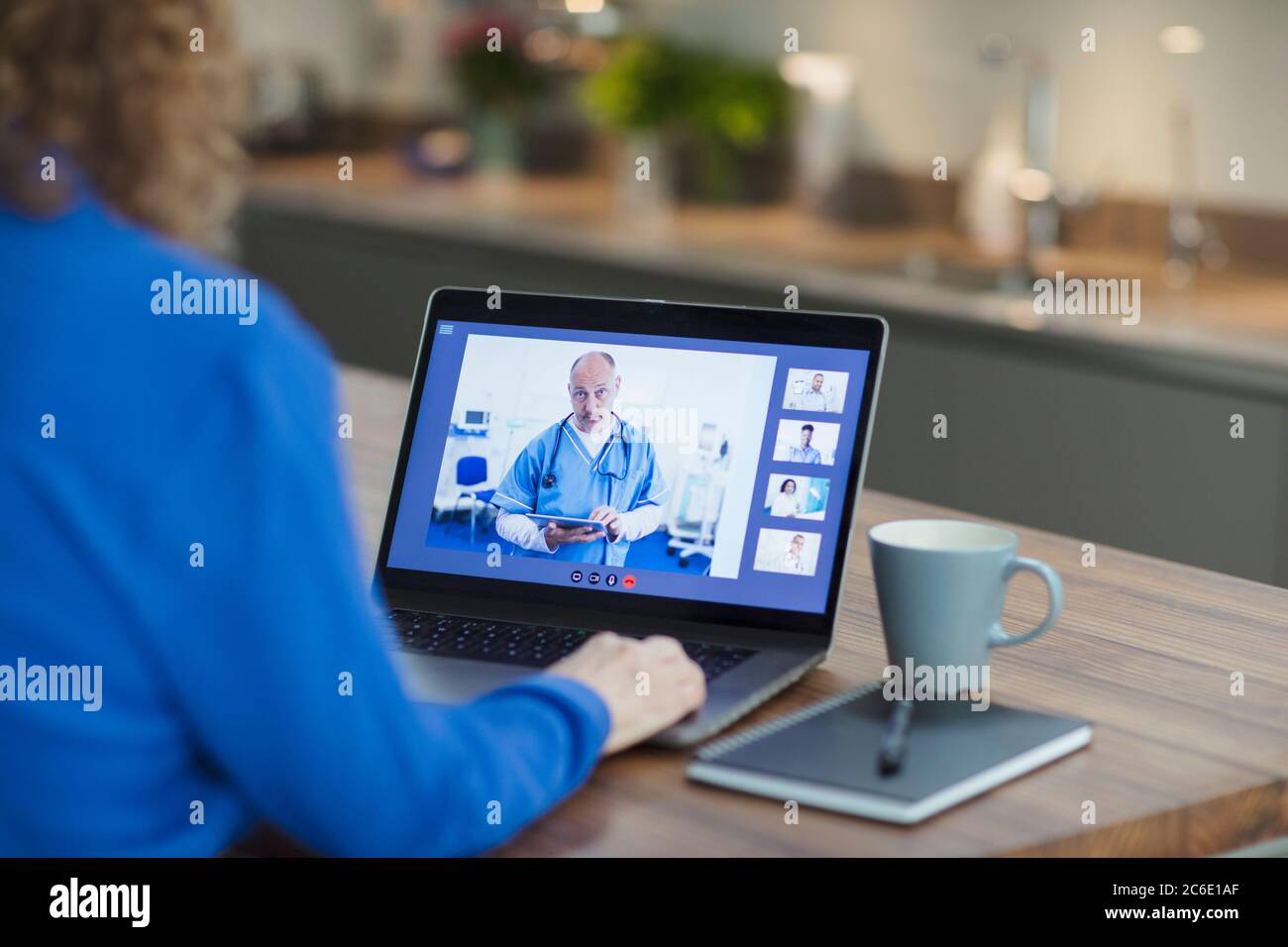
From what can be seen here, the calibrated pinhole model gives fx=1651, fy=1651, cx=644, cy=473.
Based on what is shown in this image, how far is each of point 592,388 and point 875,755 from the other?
38 cm

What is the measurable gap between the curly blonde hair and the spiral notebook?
0.42 meters

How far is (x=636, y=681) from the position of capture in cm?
98

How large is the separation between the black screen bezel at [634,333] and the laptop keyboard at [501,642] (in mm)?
17

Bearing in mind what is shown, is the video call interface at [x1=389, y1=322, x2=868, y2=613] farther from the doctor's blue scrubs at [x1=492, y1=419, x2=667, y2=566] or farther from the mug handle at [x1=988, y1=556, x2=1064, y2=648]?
the mug handle at [x1=988, y1=556, x2=1064, y2=648]

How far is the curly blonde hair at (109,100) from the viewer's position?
72 cm

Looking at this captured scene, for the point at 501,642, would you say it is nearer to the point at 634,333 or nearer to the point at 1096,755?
the point at 634,333

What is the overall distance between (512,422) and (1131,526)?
149 cm

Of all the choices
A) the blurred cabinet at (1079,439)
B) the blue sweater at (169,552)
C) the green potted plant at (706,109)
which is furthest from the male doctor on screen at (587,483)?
the green potted plant at (706,109)

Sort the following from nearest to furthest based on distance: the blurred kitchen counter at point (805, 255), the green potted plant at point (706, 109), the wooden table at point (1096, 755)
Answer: the wooden table at point (1096, 755) < the blurred kitchen counter at point (805, 255) < the green potted plant at point (706, 109)

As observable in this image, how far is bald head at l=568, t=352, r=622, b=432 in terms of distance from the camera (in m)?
1.16

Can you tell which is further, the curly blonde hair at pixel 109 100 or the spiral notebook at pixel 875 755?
the spiral notebook at pixel 875 755

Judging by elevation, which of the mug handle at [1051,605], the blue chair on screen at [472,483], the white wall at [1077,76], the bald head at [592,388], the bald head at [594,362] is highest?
the white wall at [1077,76]

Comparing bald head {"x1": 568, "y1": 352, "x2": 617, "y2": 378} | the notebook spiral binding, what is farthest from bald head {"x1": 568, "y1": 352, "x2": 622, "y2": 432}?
the notebook spiral binding

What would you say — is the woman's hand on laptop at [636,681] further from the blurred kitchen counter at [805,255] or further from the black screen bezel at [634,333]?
the blurred kitchen counter at [805,255]
